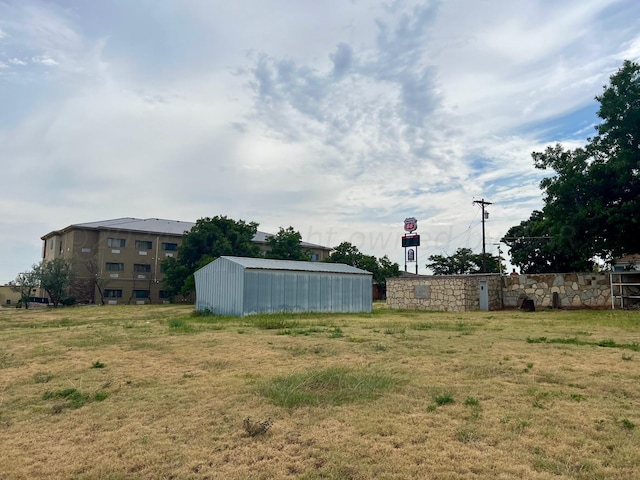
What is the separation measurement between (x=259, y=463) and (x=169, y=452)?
0.96m

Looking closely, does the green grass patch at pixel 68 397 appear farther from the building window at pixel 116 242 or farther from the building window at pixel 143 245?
the building window at pixel 143 245

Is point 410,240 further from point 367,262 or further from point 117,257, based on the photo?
point 117,257

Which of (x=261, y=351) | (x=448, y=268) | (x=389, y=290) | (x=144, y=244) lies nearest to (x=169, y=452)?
(x=261, y=351)

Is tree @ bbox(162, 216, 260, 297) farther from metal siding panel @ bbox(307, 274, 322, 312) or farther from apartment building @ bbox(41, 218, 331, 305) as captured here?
metal siding panel @ bbox(307, 274, 322, 312)

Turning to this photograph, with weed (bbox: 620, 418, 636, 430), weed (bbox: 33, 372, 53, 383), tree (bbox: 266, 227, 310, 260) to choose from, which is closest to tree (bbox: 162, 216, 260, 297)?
tree (bbox: 266, 227, 310, 260)

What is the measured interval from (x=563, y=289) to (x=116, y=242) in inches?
1645

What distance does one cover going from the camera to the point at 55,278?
38.0m

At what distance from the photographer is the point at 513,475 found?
11.8 ft

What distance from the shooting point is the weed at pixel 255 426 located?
184 inches

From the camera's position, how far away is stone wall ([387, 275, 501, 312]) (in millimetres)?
26781

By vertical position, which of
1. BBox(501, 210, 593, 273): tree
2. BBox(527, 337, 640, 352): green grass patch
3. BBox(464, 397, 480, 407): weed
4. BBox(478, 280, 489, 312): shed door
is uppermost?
BBox(501, 210, 593, 273): tree

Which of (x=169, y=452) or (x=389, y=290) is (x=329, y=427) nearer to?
Result: (x=169, y=452)

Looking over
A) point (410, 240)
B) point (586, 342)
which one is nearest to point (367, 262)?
point (410, 240)

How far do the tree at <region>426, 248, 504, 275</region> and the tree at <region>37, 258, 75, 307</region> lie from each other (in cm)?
3912
